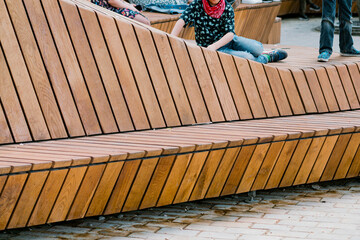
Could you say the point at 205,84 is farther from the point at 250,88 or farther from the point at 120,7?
the point at 120,7

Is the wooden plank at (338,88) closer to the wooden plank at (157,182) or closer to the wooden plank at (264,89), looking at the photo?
the wooden plank at (264,89)

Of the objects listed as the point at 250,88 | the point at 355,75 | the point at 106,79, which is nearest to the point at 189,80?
the point at 250,88

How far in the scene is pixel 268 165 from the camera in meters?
4.48

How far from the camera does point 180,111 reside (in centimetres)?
464

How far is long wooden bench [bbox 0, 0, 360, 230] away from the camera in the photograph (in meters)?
3.77

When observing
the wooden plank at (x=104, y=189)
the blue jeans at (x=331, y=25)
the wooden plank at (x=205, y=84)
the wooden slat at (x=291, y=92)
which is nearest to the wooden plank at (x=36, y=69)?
the wooden plank at (x=104, y=189)

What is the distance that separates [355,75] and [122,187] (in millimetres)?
2580

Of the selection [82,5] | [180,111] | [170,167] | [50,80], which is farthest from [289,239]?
[82,5]

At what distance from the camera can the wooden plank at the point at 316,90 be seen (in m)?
5.25

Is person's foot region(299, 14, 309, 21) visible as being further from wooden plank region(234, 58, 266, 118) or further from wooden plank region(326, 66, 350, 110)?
wooden plank region(234, 58, 266, 118)

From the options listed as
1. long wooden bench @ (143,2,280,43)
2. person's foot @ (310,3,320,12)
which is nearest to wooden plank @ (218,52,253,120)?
long wooden bench @ (143,2,280,43)

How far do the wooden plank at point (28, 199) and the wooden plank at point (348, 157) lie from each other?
90.7 inches

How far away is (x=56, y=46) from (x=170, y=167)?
112 cm

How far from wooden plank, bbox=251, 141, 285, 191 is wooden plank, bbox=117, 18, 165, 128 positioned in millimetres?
737
